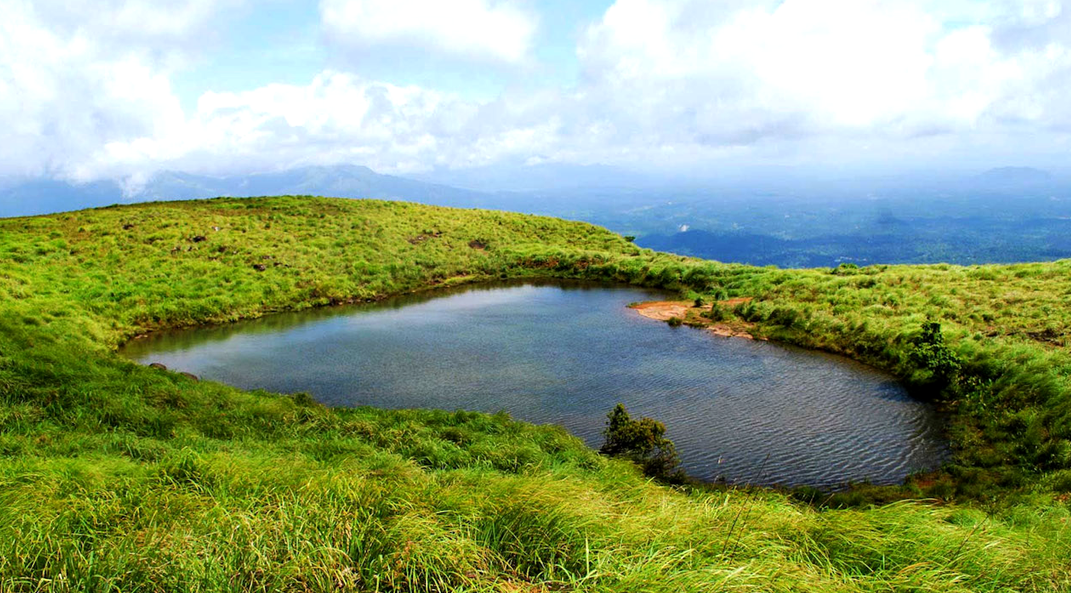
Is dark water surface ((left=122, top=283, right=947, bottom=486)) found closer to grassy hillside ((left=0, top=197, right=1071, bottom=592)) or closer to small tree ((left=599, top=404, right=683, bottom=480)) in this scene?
small tree ((left=599, top=404, right=683, bottom=480))

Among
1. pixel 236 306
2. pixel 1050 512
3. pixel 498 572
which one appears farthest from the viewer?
pixel 236 306

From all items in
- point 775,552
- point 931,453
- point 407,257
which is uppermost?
point 407,257

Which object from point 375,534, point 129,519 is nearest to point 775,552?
point 375,534

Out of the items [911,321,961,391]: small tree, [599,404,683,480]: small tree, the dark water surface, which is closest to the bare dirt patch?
the dark water surface

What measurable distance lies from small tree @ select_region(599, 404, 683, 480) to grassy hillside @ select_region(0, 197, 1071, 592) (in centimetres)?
102

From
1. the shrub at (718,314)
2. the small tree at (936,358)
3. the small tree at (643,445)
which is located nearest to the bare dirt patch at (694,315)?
the shrub at (718,314)

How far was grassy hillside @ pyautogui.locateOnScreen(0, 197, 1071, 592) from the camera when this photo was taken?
3814 mm

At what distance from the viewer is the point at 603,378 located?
17.6 m

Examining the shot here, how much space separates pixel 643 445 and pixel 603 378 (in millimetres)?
5430

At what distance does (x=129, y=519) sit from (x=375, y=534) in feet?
7.11

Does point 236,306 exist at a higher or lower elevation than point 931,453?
higher

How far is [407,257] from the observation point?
39.3m

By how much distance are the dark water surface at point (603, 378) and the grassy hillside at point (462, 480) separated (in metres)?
1.31

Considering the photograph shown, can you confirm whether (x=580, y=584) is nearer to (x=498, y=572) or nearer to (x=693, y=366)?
(x=498, y=572)
